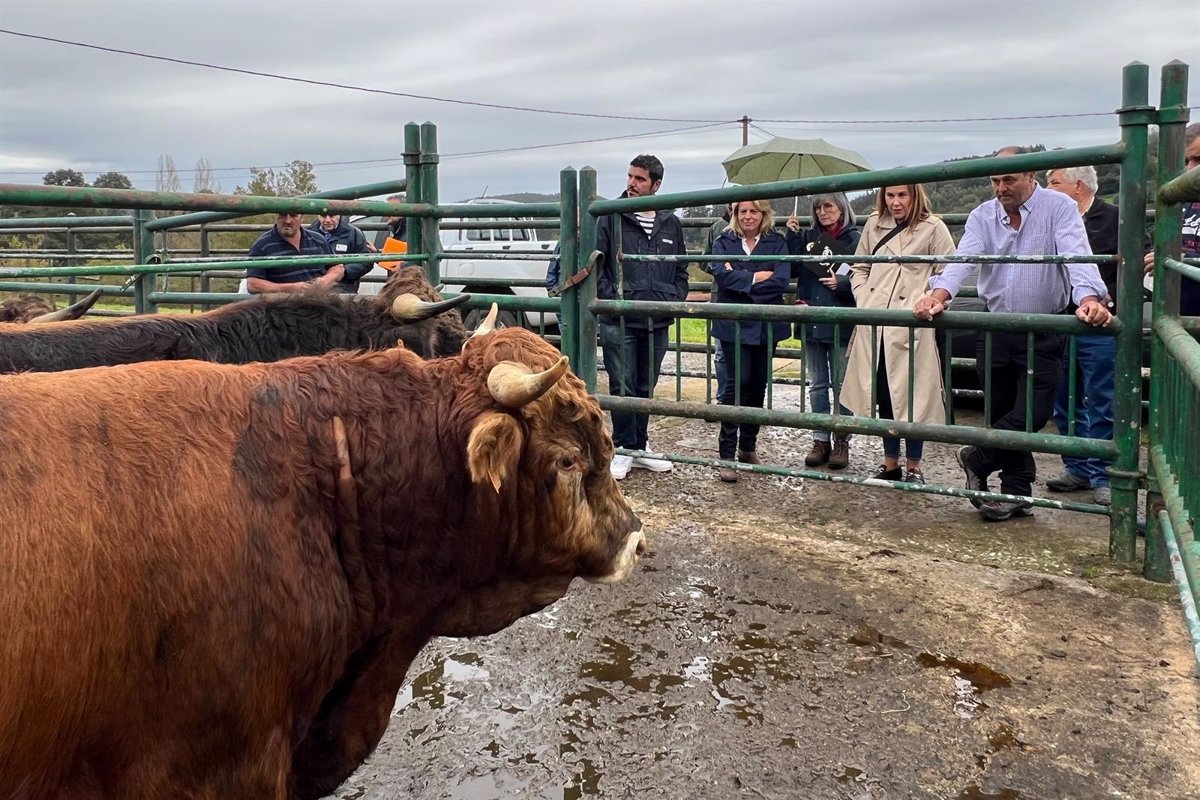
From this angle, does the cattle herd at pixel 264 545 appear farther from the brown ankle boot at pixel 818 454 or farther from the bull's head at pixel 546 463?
the brown ankle boot at pixel 818 454

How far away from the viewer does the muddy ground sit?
9.66ft

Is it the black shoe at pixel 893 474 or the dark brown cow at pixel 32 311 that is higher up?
the dark brown cow at pixel 32 311

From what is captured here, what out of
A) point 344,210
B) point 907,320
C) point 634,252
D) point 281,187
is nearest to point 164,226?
point 344,210

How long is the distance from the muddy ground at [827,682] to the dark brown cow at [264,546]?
2.23 ft

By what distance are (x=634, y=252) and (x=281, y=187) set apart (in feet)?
75.9

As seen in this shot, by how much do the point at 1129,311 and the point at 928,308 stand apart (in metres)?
0.81

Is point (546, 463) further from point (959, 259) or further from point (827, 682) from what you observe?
point (959, 259)

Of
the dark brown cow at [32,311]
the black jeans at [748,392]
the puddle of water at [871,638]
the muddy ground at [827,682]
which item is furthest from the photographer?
the black jeans at [748,392]

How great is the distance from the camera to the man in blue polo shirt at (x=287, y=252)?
20.7ft

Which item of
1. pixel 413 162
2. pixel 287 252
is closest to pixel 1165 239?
pixel 413 162

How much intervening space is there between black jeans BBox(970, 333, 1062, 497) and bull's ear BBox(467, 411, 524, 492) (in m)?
3.38

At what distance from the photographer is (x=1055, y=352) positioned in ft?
16.9

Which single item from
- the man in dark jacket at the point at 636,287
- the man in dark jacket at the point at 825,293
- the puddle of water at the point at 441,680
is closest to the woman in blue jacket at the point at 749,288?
the man in dark jacket at the point at 825,293

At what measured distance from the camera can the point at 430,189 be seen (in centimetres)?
618
